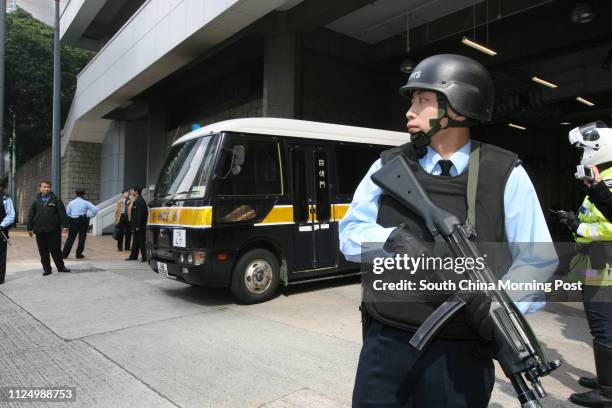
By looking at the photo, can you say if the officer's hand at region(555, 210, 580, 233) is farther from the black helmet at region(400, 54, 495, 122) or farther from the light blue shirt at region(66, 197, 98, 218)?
the light blue shirt at region(66, 197, 98, 218)

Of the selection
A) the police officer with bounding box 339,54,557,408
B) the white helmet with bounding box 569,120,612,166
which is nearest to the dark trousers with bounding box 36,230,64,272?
the police officer with bounding box 339,54,557,408

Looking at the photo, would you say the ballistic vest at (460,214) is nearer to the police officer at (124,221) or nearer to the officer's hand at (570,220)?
the officer's hand at (570,220)

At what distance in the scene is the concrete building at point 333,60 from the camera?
11133 mm

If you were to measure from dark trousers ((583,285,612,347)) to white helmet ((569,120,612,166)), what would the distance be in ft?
2.96

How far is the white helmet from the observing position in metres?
3.18

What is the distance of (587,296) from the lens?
10.8ft

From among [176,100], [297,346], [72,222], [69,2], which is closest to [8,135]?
[69,2]

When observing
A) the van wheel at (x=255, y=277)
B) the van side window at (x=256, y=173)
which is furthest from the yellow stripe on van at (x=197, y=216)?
the van wheel at (x=255, y=277)

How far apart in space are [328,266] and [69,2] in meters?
22.1

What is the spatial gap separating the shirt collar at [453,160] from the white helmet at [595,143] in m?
2.03

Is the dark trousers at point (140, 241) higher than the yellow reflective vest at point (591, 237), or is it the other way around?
the yellow reflective vest at point (591, 237)

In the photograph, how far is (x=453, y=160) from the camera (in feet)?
5.68

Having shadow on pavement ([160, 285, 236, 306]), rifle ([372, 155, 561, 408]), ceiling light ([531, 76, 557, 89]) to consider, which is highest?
ceiling light ([531, 76, 557, 89])

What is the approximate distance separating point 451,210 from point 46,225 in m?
8.71
